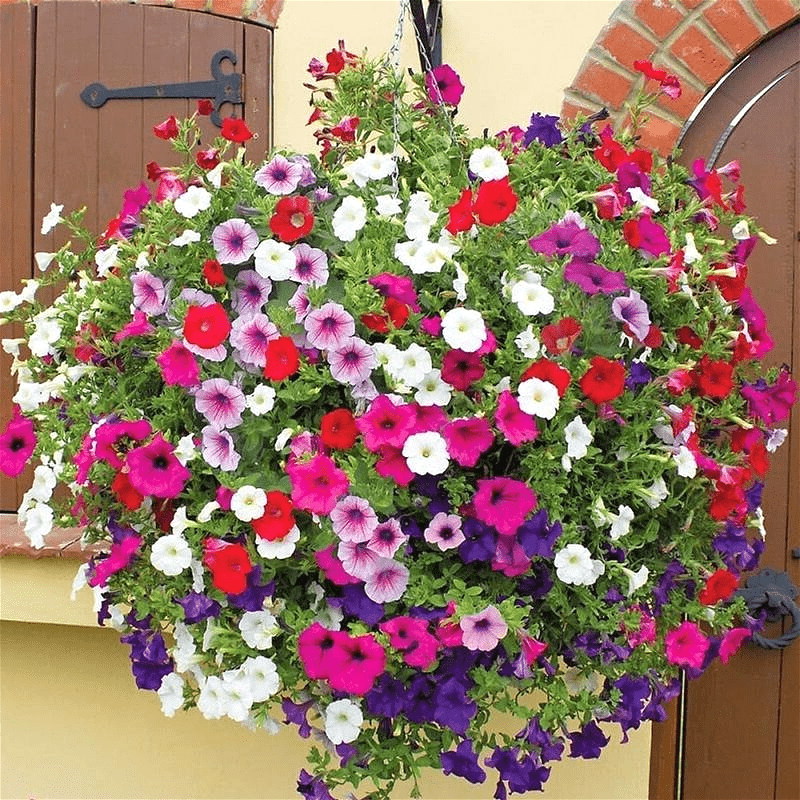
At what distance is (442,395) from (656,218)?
563mm

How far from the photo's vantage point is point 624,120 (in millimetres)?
2191

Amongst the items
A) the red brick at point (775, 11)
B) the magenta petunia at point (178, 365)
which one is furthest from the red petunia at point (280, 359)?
the red brick at point (775, 11)

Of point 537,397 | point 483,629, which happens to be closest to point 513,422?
point 537,397

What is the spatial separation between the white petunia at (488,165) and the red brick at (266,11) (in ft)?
3.69

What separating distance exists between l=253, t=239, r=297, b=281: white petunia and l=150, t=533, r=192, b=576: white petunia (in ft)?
1.27

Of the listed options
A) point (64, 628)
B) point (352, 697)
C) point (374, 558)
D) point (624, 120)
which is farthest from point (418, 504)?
point (64, 628)

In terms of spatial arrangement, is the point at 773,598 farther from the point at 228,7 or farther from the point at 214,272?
the point at 228,7

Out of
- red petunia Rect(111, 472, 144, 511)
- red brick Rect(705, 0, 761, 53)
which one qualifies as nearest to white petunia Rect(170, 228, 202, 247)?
red petunia Rect(111, 472, 144, 511)

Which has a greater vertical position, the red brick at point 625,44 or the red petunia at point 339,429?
the red brick at point 625,44

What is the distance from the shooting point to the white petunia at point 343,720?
1.32 m

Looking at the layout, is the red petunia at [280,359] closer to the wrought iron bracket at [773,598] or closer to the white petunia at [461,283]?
the white petunia at [461,283]

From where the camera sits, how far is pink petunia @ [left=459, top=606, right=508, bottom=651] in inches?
49.1

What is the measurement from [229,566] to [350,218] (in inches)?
20.5

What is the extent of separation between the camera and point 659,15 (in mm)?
2199
